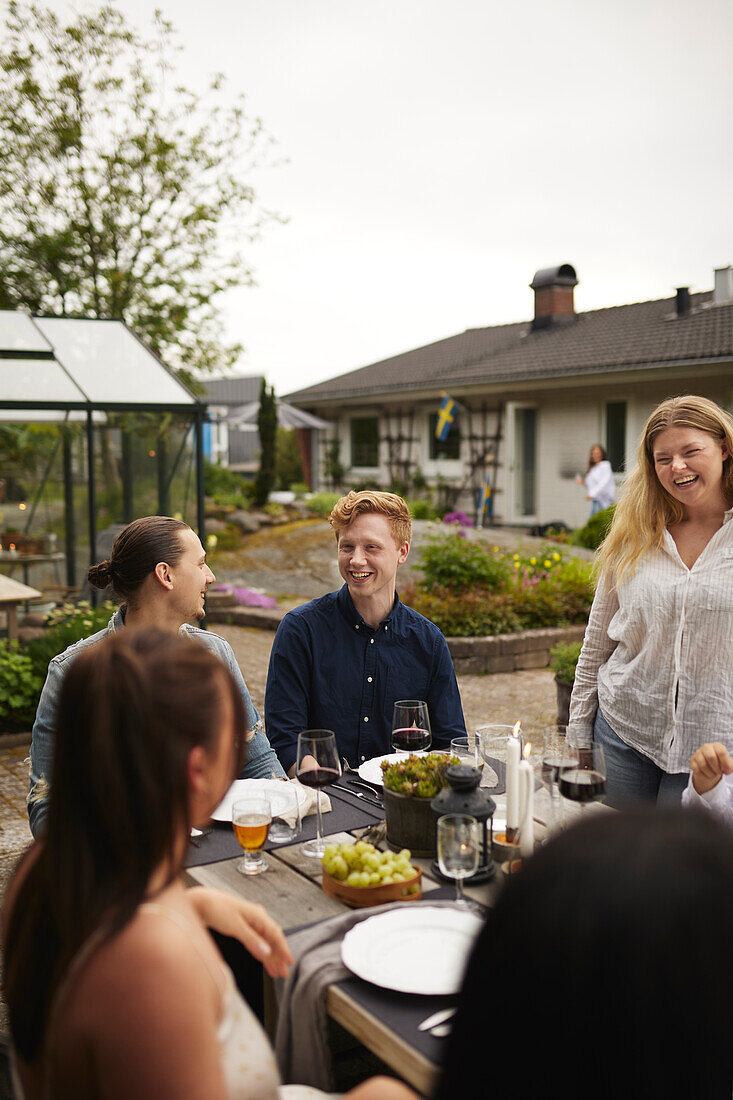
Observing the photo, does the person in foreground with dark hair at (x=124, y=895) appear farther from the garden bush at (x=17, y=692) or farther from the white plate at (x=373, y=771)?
the garden bush at (x=17, y=692)

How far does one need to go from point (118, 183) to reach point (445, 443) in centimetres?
856

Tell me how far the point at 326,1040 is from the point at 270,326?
17.2m

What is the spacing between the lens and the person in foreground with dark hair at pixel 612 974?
0.75 meters

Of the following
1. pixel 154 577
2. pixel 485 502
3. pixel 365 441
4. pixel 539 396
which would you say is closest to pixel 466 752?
pixel 154 577

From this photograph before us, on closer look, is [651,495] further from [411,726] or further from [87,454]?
[87,454]

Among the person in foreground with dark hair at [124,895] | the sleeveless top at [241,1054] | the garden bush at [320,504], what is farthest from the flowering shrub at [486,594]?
the garden bush at [320,504]

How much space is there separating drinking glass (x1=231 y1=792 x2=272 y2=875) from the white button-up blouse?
1.04 meters

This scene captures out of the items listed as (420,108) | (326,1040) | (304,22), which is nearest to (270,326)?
(420,108)

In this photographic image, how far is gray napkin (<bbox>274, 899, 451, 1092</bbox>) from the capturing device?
1556 millimetres

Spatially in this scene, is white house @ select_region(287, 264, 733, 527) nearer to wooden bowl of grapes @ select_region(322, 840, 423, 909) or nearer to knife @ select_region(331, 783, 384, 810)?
knife @ select_region(331, 783, 384, 810)

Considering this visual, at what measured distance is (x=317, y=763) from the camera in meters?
2.10

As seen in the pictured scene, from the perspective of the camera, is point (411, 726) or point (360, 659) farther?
point (360, 659)

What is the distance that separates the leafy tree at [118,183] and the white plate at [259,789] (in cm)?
1356

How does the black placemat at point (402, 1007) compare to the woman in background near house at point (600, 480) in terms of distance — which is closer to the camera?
the black placemat at point (402, 1007)
